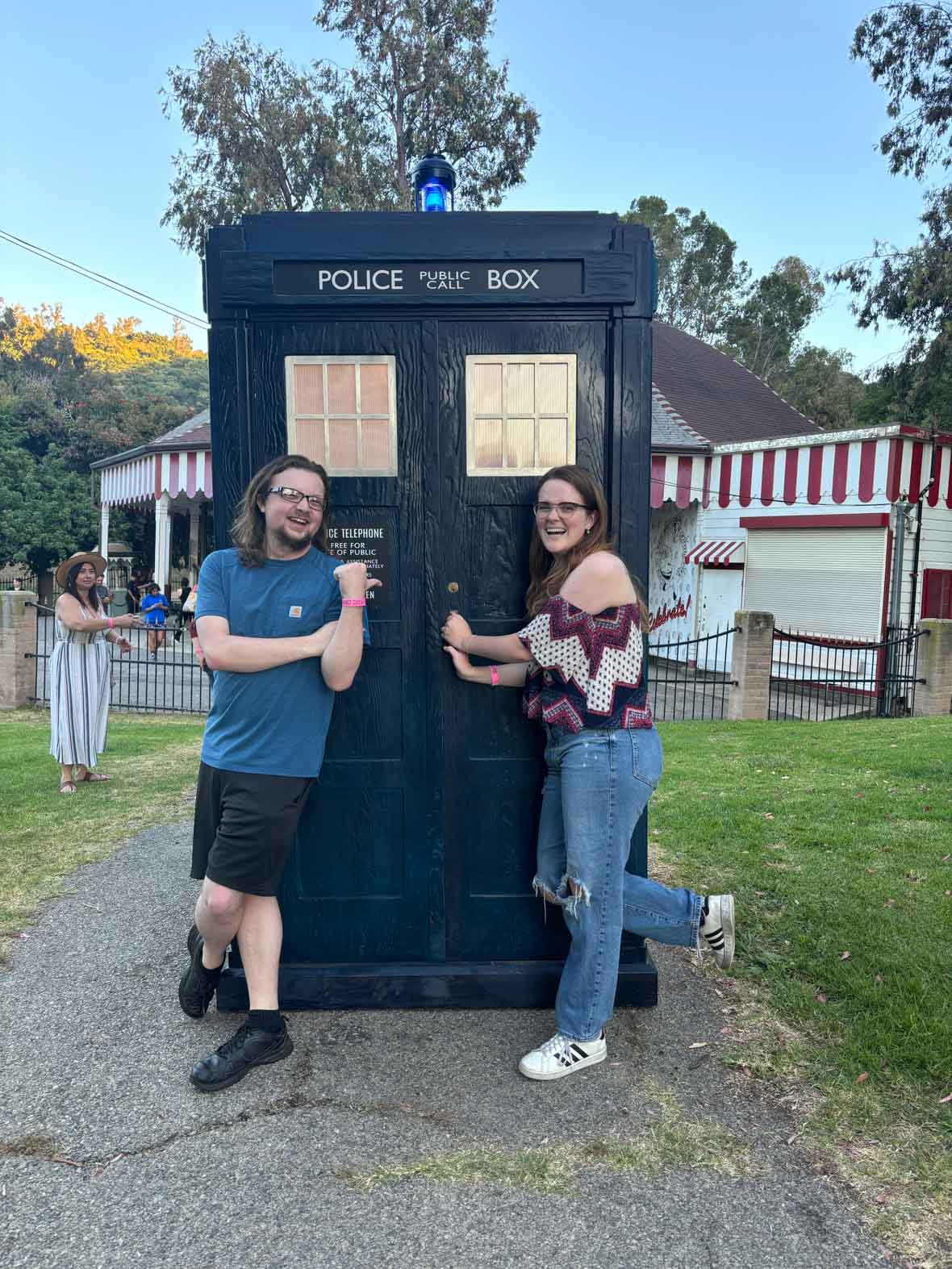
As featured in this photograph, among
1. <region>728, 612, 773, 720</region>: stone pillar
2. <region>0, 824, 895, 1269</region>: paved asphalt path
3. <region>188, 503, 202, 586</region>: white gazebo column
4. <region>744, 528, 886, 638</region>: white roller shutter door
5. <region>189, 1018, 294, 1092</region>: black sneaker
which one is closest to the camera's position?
<region>0, 824, 895, 1269</region>: paved asphalt path

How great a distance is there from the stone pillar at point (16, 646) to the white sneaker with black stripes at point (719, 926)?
1094cm

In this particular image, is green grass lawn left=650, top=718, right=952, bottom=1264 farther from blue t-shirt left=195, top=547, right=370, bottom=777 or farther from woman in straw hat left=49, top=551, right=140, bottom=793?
woman in straw hat left=49, top=551, right=140, bottom=793

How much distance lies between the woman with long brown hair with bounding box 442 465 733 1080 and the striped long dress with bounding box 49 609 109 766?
16.3ft

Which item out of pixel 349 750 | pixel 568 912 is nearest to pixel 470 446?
pixel 349 750

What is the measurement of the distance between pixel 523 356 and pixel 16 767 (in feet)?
21.8

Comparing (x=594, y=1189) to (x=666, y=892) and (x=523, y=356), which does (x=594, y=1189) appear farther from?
(x=523, y=356)

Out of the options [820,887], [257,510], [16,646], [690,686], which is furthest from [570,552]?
[690,686]

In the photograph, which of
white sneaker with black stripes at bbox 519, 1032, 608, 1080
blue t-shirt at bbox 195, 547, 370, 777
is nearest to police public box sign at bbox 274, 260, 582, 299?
blue t-shirt at bbox 195, 547, 370, 777

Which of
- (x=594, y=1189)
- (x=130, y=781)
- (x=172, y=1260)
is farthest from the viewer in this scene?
(x=130, y=781)

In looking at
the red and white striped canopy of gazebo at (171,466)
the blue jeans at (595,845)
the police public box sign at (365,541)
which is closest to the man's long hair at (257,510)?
the police public box sign at (365,541)

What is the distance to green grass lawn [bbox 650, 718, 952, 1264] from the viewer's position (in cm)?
268

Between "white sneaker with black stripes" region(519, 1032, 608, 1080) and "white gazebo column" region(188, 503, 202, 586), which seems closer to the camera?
"white sneaker with black stripes" region(519, 1032, 608, 1080)

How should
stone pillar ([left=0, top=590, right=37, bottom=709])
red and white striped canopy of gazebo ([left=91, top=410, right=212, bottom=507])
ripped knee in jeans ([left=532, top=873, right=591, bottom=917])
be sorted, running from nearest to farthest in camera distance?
ripped knee in jeans ([left=532, top=873, right=591, bottom=917]), stone pillar ([left=0, top=590, right=37, bottom=709]), red and white striped canopy of gazebo ([left=91, top=410, right=212, bottom=507])

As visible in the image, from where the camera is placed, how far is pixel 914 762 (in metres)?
7.49
